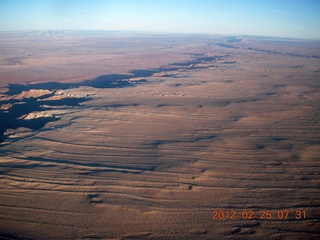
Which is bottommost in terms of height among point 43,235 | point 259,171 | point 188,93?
point 43,235

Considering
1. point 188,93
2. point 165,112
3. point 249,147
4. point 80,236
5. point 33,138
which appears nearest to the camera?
point 80,236

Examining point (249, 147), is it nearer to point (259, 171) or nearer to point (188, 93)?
point (259, 171)

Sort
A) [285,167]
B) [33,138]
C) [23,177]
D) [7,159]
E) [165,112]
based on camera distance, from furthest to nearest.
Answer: [165,112], [33,138], [7,159], [285,167], [23,177]

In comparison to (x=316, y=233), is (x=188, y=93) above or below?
above

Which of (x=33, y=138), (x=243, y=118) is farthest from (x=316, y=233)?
(x=33, y=138)
